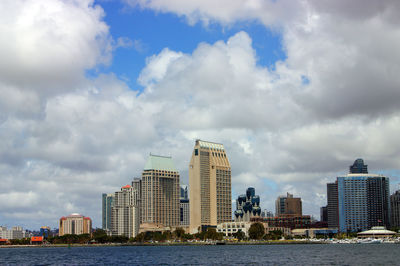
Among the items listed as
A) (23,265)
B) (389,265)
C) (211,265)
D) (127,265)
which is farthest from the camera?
(23,265)

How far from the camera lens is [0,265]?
608ft

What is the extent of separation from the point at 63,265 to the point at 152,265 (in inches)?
1193

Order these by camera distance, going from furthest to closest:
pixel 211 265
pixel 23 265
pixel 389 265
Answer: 1. pixel 23 265
2. pixel 211 265
3. pixel 389 265

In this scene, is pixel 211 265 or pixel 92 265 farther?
pixel 92 265

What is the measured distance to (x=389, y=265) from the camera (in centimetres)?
14700

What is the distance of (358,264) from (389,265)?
8.27 metres

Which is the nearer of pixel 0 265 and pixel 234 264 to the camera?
pixel 234 264

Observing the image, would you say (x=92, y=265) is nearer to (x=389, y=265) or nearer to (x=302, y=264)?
(x=302, y=264)

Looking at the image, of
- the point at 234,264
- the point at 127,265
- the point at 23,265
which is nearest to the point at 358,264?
the point at 234,264

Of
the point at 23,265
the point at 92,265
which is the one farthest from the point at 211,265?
the point at 23,265

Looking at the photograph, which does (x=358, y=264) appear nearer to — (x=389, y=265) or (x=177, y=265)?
(x=389, y=265)

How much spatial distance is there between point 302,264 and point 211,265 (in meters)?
25.5

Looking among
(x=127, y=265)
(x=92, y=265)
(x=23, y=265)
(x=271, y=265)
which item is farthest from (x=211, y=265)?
(x=23, y=265)

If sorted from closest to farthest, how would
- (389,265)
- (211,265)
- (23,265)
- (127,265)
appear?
(389,265), (211,265), (127,265), (23,265)
